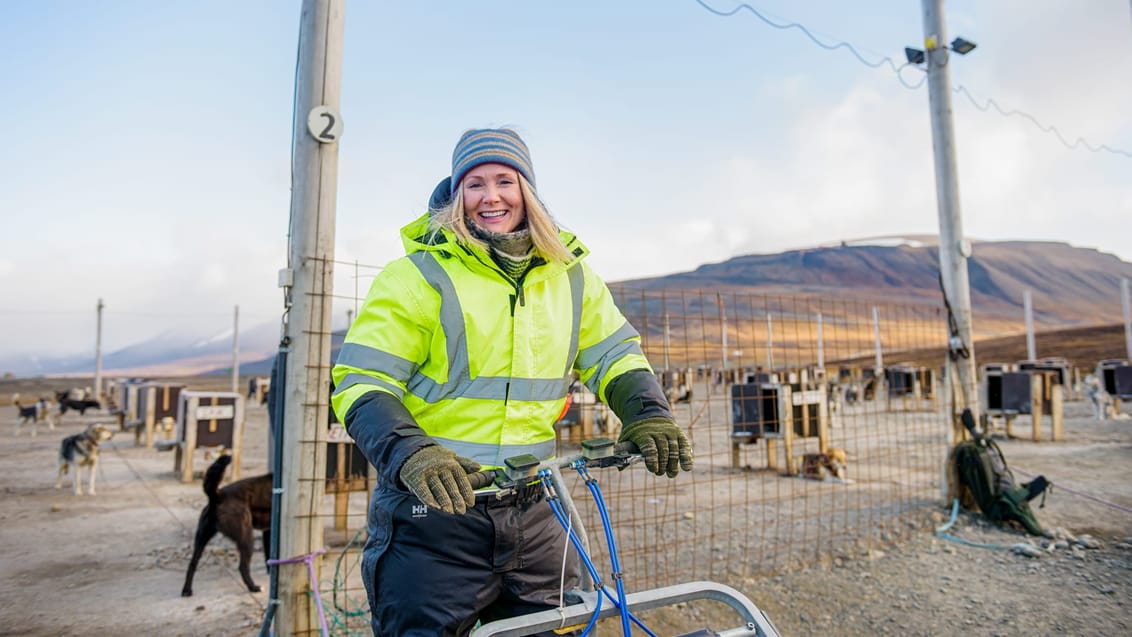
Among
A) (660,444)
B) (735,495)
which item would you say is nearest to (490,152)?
(660,444)

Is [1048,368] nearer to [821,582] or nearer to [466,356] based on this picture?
[821,582]

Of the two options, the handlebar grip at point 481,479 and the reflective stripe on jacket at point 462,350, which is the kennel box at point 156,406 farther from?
the handlebar grip at point 481,479

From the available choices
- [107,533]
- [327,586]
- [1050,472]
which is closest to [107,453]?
[107,533]

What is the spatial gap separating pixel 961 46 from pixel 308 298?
586cm

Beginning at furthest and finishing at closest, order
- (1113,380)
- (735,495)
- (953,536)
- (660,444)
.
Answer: (1113,380) → (735,495) → (953,536) → (660,444)

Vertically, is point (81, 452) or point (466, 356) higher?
point (466, 356)

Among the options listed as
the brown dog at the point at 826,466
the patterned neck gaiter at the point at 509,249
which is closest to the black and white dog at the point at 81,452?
the patterned neck gaiter at the point at 509,249

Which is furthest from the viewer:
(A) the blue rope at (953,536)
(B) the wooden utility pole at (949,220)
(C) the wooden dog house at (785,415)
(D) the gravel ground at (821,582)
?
(C) the wooden dog house at (785,415)

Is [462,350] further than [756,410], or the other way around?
[756,410]

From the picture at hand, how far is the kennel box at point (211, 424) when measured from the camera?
7.32 meters

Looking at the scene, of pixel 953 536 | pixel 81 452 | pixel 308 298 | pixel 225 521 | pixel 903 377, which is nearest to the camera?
pixel 308 298

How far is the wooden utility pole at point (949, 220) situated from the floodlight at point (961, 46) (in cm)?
9

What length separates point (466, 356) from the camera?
1612 millimetres

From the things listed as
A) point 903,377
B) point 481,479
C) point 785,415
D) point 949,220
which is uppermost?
point 949,220
